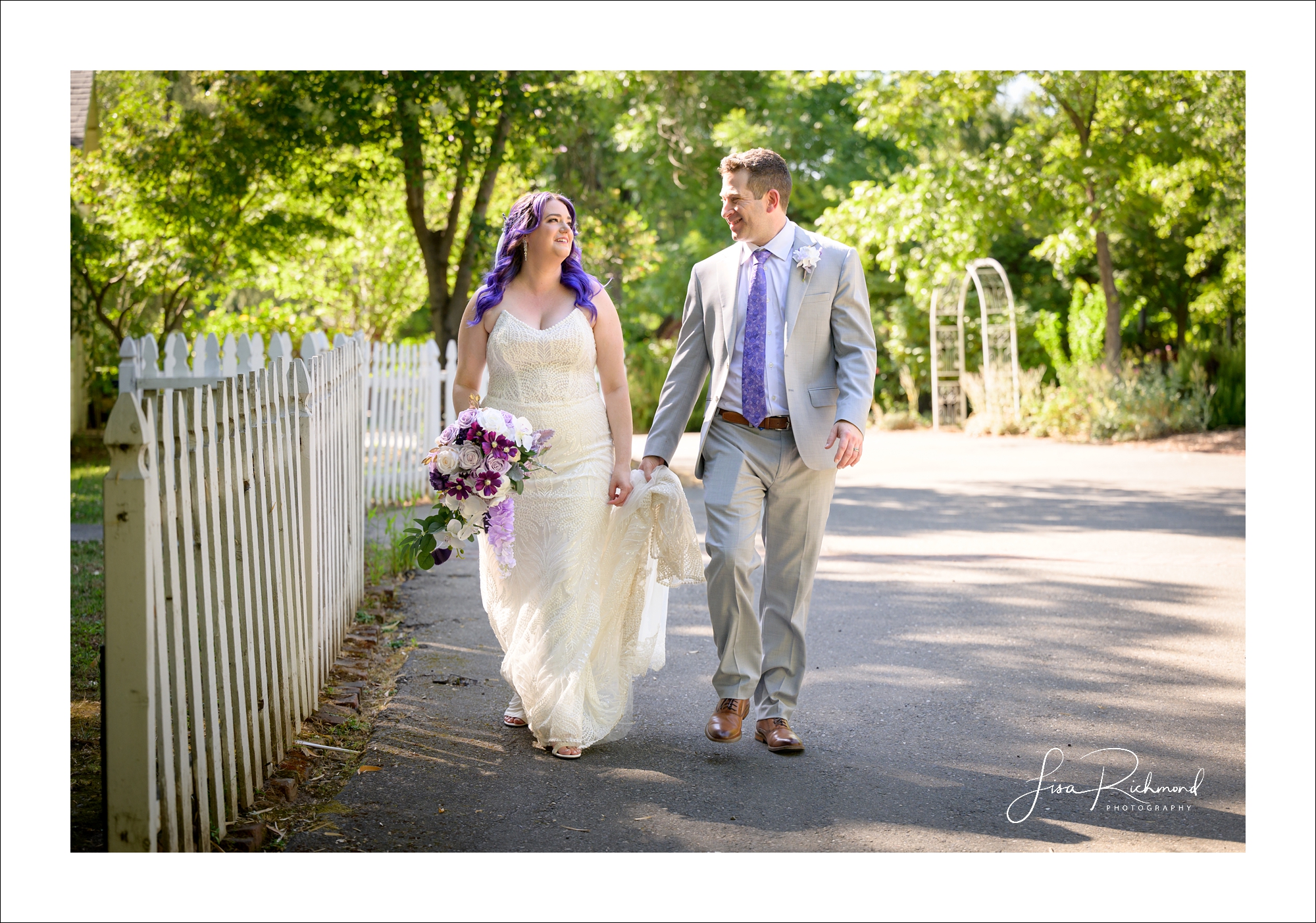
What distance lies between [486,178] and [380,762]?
10245 millimetres

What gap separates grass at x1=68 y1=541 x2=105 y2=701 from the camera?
5.04m

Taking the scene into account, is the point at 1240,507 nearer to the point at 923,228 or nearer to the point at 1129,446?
the point at 1129,446

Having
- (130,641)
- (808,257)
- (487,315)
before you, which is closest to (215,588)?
(130,641)

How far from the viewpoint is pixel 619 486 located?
15.0 ft

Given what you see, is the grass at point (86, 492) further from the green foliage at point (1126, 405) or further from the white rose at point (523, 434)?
the green foliage at point (1126, 405)

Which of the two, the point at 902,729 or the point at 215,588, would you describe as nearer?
the point at 215,588

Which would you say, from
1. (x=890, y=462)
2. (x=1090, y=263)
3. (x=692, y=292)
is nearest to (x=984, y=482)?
(x=890, y=462)

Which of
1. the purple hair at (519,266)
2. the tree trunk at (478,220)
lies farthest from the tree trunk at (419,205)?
the purple hair at (519,266)

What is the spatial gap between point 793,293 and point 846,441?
64 centimetres

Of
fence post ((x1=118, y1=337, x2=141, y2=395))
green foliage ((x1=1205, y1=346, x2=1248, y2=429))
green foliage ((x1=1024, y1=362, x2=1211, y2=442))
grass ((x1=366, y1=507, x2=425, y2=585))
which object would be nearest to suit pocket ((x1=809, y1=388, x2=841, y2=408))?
grass ((x1=366, y1=507, x2=425, y2=585))

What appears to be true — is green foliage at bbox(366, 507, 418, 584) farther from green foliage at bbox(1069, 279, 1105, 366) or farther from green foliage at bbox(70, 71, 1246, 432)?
green foliage at bbox(1069, 279, 1105, 366)

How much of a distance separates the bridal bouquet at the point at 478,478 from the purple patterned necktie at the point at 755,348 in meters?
0.77

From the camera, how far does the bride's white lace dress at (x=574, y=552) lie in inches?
173
